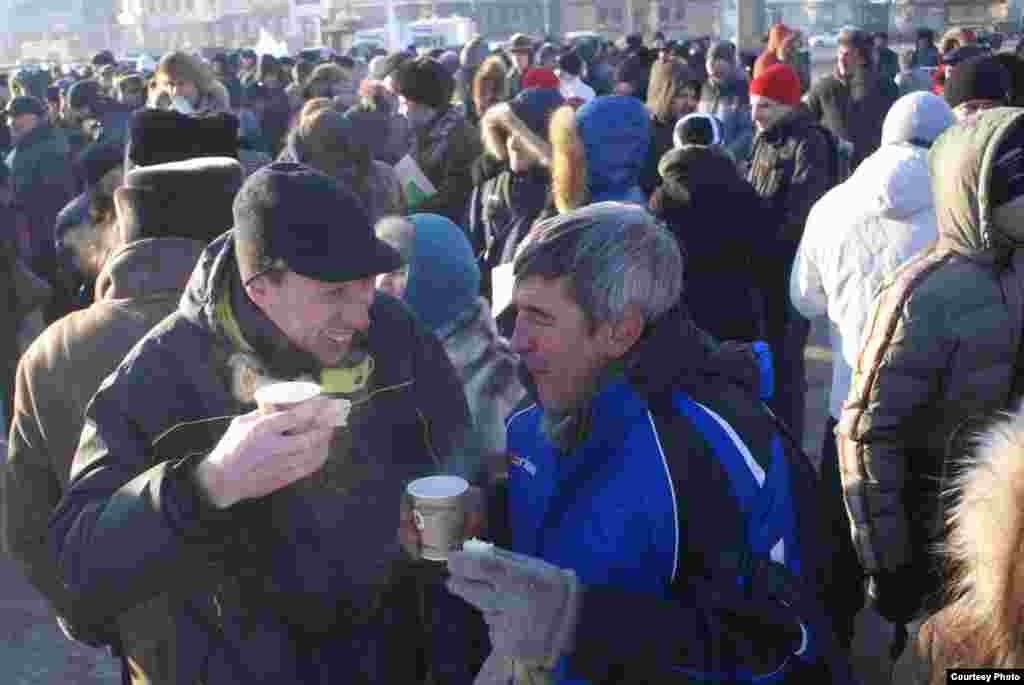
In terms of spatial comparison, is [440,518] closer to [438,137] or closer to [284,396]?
[284,396]

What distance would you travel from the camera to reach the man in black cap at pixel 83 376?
2.59 metres

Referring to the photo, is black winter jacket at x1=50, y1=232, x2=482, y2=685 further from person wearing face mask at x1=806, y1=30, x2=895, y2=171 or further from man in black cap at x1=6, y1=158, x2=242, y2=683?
person wearing face mask at x1=806, y1=30, x2=895, y2=171

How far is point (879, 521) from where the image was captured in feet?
9.75

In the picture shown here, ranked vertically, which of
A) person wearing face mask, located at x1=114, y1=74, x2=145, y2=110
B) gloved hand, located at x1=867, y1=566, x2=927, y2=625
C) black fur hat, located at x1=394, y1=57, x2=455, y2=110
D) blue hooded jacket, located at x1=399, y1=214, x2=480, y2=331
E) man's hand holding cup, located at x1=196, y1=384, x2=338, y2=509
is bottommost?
gloved hand, located at x1=867, y1=566, x2=927, y2=625

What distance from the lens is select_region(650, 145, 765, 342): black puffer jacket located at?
4.73 meters

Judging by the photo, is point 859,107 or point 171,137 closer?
point 171,137

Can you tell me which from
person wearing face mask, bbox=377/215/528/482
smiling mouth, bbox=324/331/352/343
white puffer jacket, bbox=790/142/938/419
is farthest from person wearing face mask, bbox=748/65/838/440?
smiling mouth, bbox=324/331/352/343

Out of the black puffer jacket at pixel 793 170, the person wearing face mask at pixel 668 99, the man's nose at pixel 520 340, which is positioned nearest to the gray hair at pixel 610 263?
the man's nose at pixel 520 340

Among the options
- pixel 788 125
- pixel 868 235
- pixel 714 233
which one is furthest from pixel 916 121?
pixel 788 125

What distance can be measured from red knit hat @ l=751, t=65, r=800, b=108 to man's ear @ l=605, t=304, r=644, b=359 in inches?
184

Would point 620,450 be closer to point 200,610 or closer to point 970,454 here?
point 200,610

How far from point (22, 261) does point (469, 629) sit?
4173 mm

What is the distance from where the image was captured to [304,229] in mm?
2162

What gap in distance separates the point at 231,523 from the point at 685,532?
0.79 m
